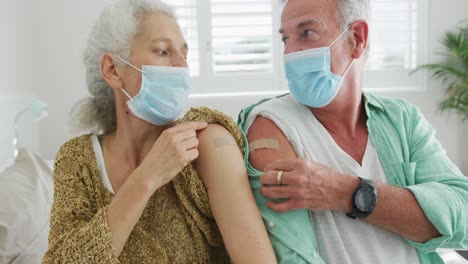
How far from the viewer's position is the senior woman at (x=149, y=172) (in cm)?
114

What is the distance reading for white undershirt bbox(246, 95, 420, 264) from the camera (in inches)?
→ 48.0

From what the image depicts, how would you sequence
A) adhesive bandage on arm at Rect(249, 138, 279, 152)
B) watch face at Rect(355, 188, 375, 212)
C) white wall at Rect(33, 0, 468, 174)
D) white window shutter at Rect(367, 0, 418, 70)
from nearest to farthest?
1. watch face at Rect(355, 188, 375, 212)
2. adhesive bandage on arm at Rect(249, 138, 279, 152)
3. white wall at Rect(33, 0, 468, 174)
4. white window shutter at Rect(367, 0, 418, 70)

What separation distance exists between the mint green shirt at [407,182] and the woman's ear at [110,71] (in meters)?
0.36

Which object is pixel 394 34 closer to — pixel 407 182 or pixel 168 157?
pixel 407 182

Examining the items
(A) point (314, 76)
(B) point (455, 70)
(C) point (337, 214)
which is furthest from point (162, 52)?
(B) point (455, 70)

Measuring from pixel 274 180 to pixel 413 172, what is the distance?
0.40 meters

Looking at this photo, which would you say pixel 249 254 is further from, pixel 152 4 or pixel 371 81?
pixel 371 81

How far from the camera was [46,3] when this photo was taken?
3711 millimetres

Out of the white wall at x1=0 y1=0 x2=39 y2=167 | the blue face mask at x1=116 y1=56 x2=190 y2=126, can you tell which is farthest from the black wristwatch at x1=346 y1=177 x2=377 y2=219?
the white wall at x1=0 y1=0 x2=39 y2=167

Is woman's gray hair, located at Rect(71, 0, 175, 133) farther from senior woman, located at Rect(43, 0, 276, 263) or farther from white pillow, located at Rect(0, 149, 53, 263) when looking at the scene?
white pillow, located at Rect(0, 149, 53, 263)

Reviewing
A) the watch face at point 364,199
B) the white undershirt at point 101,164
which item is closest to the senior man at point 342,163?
the watch face at point 364,199

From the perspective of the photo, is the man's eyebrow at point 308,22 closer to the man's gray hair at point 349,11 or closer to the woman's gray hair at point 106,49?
the man's gray hair at point 349,11

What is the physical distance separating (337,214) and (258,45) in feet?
9.56

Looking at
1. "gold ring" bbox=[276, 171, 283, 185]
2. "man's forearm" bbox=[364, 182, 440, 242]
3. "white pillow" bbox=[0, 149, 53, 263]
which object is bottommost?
"white pillow" bbox=[0, 149, 53, 263]
